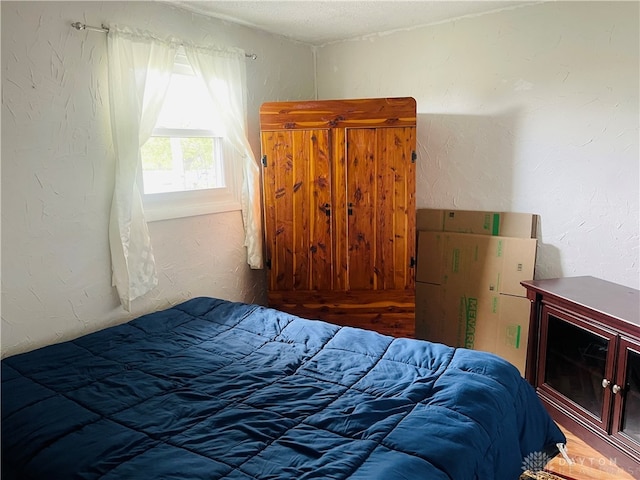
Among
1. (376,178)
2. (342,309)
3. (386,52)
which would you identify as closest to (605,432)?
(342,309)

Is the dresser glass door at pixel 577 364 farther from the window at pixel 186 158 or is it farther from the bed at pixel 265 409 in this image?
the window at pixel 186 158

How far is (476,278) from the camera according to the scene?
3.03 metres

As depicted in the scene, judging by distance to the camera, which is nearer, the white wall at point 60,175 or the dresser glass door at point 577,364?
the white wall at point 60,175

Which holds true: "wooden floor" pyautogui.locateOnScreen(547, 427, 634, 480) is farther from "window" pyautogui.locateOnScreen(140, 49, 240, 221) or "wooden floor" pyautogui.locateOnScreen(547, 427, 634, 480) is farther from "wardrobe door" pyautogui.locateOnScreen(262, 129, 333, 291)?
→ "window" pyautogui.locateOnScreen(140, 49, 240, 221)

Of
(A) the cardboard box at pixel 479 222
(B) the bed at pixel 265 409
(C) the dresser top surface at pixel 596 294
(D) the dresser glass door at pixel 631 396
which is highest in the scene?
(A) the cardboard box at pixel 479 222

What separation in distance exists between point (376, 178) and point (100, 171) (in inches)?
58.7

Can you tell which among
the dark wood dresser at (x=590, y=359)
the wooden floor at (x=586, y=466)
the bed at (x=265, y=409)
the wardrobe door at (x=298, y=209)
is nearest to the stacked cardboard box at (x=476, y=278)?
the dark wood dresser at (x=590, y=359)

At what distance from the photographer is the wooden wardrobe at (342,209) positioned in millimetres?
2826

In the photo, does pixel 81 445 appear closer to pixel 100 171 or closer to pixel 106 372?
pixel 106 372

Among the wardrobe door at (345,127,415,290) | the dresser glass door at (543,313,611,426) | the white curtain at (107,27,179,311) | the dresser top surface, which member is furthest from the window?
the dresser glass door at (543,313,611,426)

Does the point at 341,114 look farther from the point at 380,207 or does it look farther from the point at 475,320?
the point at 475,320

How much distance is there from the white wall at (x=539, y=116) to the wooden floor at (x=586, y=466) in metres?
0.90

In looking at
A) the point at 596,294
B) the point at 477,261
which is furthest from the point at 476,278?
the point at 596,294

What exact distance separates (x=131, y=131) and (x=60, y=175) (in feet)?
1.30
